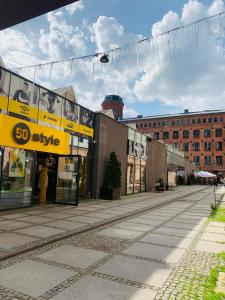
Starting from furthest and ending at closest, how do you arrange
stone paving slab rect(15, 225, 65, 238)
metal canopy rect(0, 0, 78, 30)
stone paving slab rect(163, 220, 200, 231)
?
stone paving slab rect(163, 220, 200, 231) → stone paving slab rect(15, 225, 65, 238) → metal canopy rect(0, 0, 78, 30)

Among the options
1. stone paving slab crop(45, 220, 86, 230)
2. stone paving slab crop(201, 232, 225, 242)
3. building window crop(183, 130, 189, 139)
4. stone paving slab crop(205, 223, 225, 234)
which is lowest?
stone paving slab crop(201, 232, 225, 242)

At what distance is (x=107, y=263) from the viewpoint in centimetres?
543

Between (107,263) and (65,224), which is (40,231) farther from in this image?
(107,263)

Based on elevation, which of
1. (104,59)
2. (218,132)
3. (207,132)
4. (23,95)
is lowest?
(23,95)

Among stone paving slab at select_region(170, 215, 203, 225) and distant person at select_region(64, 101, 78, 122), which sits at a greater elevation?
distant person at select_region(64, 101, 78, 122)

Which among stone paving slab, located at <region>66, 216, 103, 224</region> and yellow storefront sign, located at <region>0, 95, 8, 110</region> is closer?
stone paving slab, located at <region>66, 216, 103, 224</region>

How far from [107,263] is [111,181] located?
13133 millimetres

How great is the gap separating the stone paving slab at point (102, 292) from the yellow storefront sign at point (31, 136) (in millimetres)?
7985

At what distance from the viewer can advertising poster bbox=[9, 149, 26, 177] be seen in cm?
1183

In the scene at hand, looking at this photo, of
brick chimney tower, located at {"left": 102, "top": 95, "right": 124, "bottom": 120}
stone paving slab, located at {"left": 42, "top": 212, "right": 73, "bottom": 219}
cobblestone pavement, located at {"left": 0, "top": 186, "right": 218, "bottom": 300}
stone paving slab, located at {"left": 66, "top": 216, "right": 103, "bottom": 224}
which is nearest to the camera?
cobblestone pavement, located at {"left": 0, "top": 186, "right": 218, "bottom": 300}

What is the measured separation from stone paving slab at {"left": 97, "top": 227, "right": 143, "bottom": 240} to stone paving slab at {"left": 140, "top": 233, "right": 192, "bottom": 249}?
0.34 metres

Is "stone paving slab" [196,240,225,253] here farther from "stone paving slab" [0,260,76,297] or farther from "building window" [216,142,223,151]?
"building window" [216,142,223,151]

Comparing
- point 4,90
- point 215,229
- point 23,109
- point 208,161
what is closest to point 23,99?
Answer: point 23,109

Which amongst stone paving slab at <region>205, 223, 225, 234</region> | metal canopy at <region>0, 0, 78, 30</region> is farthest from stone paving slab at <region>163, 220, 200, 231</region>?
metal canopy at <region>0, 0, 78, 30</region>
